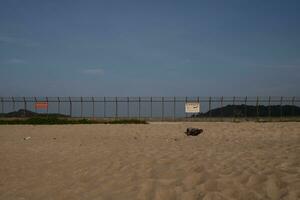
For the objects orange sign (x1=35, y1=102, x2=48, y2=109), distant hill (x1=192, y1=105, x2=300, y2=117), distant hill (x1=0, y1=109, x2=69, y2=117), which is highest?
orange sign (x1=35, y1=102, x2=48, y2=109)

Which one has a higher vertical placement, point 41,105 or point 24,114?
point 41,105

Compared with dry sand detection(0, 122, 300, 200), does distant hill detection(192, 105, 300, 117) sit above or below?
below

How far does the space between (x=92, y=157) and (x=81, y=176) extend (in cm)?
230

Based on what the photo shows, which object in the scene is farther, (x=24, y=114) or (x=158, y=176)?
(x=24, y=114)

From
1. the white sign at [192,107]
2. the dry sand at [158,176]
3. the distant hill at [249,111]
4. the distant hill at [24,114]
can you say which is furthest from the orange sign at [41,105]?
the dry sand at [158,176]

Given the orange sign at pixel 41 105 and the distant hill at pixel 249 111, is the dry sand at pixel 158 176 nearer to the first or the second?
the orange sign at pixel 41 105

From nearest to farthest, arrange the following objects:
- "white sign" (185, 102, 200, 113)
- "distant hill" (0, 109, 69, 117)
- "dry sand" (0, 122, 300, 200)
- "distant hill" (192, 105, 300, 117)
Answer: "dry sand" (0, 122, 300, 200)
"white sign" (185, 102, 200, 113)
"distant hill" (192, 105, 300, 117)
"distant hill" (0, 109, 69, 117)

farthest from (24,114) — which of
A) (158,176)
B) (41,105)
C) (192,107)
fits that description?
(158,176)

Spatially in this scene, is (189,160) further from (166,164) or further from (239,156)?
(239,156)

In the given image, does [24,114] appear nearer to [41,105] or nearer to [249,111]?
[41,105]

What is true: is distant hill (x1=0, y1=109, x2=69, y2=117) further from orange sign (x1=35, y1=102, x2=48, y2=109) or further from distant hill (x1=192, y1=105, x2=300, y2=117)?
distant hill (x1=192, y1=105, x2=300, y2=117)

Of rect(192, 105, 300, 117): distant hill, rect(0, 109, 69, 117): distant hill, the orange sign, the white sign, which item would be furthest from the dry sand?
rect(192, 105, 300, 117): distant hill

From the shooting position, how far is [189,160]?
796cm

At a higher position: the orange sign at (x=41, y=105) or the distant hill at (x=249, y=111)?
the orange sign at (x=41, y=105)
